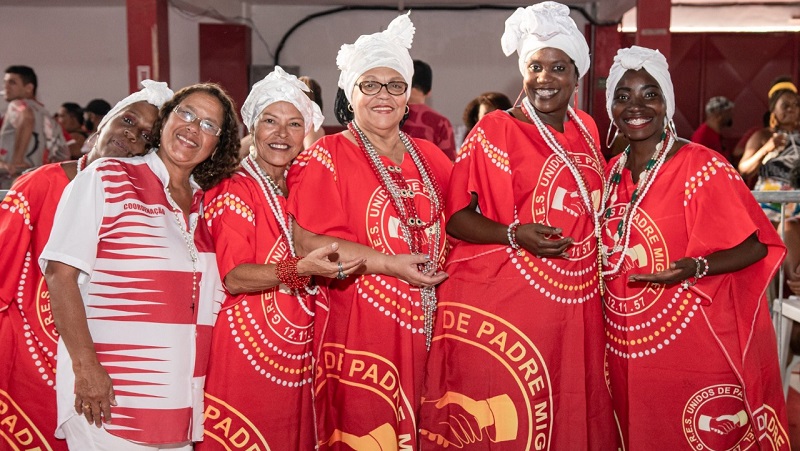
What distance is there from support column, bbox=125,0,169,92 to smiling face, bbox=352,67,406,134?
5.69m

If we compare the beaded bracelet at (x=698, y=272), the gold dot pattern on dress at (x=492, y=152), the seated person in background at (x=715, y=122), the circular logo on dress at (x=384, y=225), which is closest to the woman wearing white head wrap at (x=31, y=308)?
the circular logo on dress at (x=384, y=225)

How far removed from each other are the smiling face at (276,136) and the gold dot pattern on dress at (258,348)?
0.59m

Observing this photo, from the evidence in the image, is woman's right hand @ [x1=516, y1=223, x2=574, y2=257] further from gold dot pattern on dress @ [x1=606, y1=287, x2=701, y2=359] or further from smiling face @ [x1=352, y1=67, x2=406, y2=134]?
smiling face @ [x1=352, y1=67, x2=406, y2=134]

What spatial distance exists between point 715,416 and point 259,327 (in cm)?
177

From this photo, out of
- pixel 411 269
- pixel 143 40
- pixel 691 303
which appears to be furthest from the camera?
pixel 143 40

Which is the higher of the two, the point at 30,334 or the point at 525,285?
the point at 525,285

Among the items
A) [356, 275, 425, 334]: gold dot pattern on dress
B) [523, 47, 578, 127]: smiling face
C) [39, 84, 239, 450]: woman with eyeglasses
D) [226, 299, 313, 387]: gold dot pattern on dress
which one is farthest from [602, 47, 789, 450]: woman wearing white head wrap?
[39, 84, 239, 450]: woman with eyeglasses

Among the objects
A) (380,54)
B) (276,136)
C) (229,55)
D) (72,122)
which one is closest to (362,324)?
(276,136)

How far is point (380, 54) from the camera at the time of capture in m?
3.20

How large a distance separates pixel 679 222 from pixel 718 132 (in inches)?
296

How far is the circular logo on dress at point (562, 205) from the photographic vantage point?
10.4 feet

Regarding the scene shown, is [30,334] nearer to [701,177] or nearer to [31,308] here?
[31,308]

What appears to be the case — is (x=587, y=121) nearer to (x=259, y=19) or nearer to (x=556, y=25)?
(x=556, y=25)

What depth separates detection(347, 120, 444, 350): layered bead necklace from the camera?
10.3 feet
